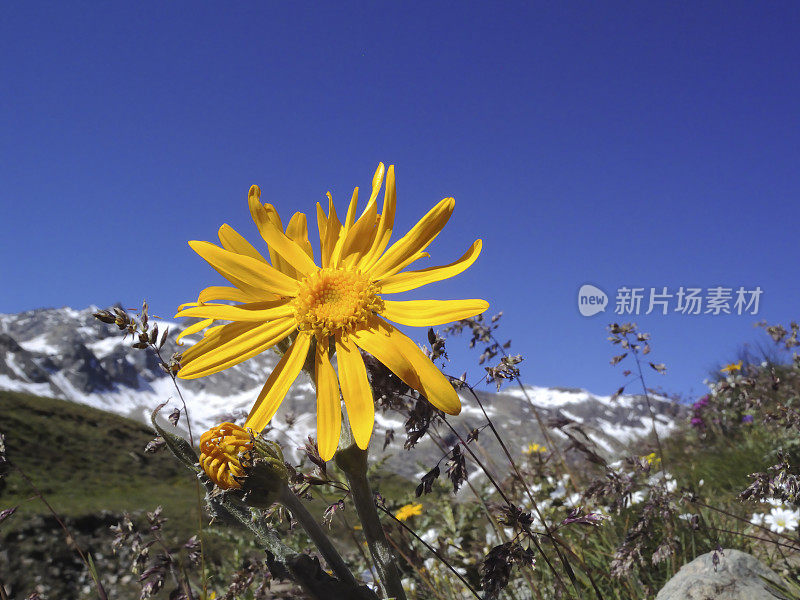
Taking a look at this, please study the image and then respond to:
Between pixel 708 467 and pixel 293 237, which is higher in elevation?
pixel 293 237

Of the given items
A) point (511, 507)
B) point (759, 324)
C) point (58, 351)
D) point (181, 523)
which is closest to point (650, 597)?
point (511, 507)

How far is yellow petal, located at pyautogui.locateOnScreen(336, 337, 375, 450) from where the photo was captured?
5.00ft

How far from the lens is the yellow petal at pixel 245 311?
63.9 inches

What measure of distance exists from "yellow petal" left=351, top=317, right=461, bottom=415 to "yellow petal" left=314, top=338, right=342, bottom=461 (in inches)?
5.1

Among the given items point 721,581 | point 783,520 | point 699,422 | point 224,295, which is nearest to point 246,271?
point 224,295

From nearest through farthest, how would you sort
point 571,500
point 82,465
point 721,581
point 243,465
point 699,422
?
point 243,465
point 721,581
point 571,500
point 699,422
point 82,465

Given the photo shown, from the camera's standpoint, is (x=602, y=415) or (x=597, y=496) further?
(x=602, y=415)

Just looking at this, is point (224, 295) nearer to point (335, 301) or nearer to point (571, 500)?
point (335, 301)

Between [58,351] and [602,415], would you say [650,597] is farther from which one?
[58,351]

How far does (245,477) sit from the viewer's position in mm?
1560

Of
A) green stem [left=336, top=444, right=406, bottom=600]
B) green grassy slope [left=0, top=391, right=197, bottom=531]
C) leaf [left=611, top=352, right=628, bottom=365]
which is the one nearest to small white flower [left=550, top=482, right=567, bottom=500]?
leaf [left=611, top=352, right=628, bottom=365]

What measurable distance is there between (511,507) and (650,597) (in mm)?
1895

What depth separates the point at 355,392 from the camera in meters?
1.60

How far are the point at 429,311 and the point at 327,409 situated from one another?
0.44 m
